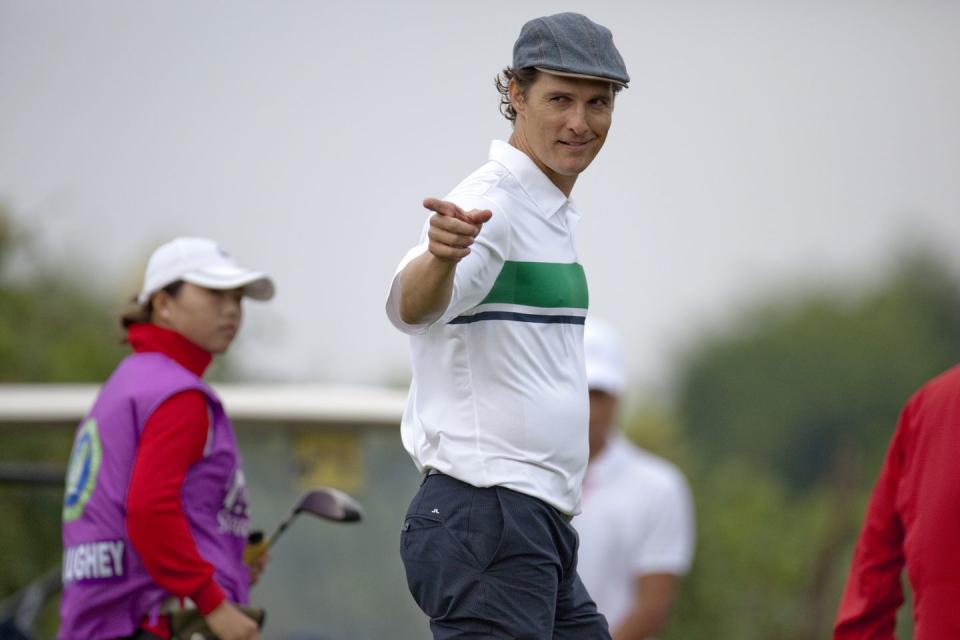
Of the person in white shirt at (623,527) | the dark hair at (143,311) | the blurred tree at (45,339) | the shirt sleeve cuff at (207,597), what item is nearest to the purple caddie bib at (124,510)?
the shirt sleeve cuff at (207,597)

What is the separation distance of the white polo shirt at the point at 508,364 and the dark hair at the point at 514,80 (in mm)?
202

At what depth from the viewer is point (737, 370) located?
7112cm

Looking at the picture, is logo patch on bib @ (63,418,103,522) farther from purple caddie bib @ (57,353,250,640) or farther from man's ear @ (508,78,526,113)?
man's ear @ (508,78,526,113)

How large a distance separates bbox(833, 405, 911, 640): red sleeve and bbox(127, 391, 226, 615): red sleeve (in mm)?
1696

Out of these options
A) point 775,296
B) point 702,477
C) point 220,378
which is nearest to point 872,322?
point 775,296

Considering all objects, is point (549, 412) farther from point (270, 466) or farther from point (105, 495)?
point (270, 466)

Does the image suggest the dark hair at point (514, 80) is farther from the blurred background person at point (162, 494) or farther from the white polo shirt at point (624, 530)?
the white polo shirt at point (624, 530)

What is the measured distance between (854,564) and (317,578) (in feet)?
9.35

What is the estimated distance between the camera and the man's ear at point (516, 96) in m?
3.75

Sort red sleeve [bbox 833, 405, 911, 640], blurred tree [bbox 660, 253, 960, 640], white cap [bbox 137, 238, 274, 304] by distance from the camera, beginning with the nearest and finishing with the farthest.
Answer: red sleeve [bbox 833, 405, 911, 640], white cap [bbox 137, 238, 274, 304], blurred tree [bbox 660, 253, 960, 640]

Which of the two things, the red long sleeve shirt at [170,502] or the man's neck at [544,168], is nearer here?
the man's neck at [544,168]

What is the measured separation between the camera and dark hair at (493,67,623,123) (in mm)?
3695

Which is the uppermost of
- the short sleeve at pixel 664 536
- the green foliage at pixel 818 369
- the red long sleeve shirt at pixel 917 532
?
the red long sleeve shirt at pixel 917 532

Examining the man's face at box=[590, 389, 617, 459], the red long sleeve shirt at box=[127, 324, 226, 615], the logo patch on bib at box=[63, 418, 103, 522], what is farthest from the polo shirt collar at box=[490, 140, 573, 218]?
the man's face at box=[590, 389, 617, 459]
